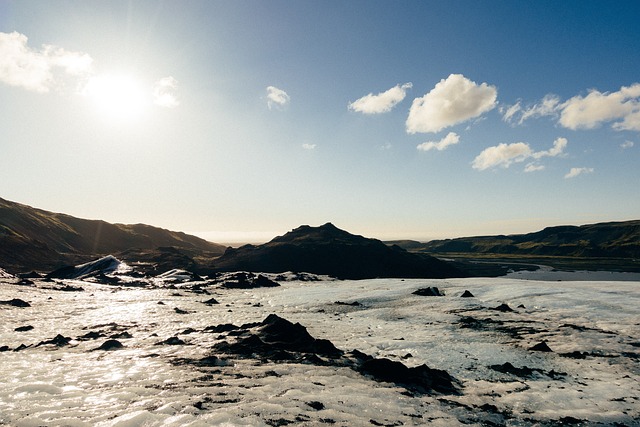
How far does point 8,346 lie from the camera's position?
1820cm

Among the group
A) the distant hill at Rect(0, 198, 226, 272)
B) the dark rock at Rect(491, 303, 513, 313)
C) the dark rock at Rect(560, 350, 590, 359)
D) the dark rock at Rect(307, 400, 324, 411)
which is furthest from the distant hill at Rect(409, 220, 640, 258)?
the dark rock at Rect(307, 400, 324, 411)

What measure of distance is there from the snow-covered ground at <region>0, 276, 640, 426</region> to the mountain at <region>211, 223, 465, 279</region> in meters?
51.0

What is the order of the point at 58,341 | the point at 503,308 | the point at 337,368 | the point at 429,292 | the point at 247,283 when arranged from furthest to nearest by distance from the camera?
the point at 247,283 < the point at 429,292 < the point at 503,308 < the point at 58,341 < the point at 337,368

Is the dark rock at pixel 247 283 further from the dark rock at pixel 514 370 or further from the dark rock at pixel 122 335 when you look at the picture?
the dark rock at pixel 514 370

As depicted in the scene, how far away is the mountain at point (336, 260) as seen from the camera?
275 feet

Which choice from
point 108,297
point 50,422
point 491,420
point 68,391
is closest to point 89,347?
point 68,391

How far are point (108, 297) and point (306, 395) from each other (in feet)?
123

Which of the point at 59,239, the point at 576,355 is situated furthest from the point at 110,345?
the point at 59,239

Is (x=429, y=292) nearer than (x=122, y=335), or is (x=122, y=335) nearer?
(x=122, y=335)

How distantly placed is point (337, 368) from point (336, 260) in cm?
7259

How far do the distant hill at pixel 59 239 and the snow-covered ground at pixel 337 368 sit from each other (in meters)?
68.8

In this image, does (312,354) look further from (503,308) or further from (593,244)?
(593,244)

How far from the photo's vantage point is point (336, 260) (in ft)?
286

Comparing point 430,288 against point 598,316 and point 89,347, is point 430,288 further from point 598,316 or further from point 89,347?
point 89,347
